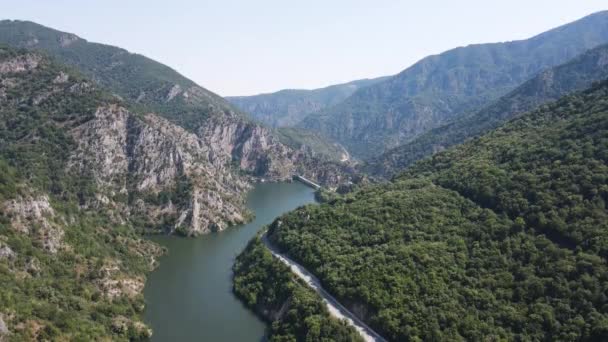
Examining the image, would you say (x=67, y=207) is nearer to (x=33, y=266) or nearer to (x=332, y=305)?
(x=33, y=266)

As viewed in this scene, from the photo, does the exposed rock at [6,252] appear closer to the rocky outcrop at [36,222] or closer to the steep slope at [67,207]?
the steep slope at [67,207]

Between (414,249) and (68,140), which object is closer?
(414,249)

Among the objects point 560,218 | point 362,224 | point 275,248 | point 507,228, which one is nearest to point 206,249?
point 275,248

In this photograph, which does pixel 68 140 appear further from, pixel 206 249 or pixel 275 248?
pixel 275 248

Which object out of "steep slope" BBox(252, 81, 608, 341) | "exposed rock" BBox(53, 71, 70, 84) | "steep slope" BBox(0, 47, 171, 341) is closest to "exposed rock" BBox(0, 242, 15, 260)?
"steep slope" BBox(0, 47, 171, 341)

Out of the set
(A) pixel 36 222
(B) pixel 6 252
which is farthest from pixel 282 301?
(A) pixel 36 222

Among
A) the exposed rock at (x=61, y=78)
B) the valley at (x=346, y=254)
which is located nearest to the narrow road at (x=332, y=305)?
the valley at (x=346, y=254)
